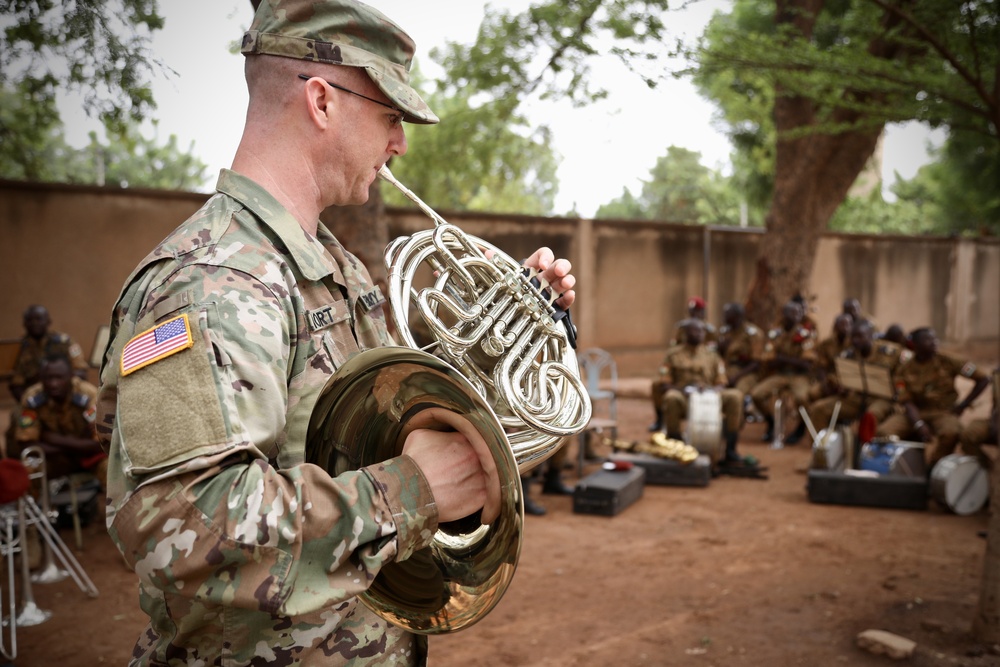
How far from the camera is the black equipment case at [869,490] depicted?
767cm

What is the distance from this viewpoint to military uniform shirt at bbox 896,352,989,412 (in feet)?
30.4

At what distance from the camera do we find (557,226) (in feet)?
51.9

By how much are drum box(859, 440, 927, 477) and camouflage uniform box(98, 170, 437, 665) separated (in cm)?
770

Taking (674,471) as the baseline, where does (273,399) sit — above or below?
above

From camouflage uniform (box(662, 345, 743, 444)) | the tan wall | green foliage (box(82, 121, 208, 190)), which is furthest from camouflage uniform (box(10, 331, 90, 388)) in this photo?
green foliage (box(82, 121, 208, 190))

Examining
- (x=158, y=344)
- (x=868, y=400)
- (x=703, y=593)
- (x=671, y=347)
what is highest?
(x=158, y=344)

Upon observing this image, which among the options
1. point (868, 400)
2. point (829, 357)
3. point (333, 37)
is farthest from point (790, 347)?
point (333, 37)

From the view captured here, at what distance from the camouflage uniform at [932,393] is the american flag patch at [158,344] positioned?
9.19 meters

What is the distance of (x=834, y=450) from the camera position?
858 cm

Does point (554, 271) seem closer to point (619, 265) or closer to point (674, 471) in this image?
point (674, 471)

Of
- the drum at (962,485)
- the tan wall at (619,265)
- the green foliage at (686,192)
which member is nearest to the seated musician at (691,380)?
the drum at (962,485)

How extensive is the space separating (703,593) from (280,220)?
4914 millimetres

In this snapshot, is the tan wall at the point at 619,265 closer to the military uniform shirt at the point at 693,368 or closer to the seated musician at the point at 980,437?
the military uniform shirt at the point at 693,368

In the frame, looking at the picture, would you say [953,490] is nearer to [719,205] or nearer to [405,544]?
[405,544]
